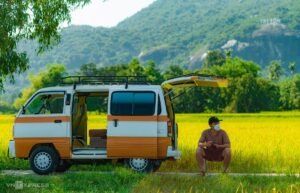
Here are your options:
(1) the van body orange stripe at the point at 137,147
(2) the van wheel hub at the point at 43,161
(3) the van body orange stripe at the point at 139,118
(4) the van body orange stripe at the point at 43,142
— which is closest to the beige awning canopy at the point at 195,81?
(3) the van body orange stripe at the point at 139,118

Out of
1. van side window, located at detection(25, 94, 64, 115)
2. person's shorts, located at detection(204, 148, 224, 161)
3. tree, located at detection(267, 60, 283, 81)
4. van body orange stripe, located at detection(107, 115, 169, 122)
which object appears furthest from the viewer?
tree, located at detection(267, 60, 283, 81)

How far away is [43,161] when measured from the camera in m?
15.3

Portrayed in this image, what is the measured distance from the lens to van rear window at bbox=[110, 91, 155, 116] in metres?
14.7

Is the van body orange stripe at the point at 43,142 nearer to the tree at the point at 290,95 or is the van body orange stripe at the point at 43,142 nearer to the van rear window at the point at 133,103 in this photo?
the van rear window at the point at 133,103

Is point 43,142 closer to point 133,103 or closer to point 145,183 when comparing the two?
point 133,103

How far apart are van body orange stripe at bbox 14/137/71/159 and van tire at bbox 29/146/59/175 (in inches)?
6.3

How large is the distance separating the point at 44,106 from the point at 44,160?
133 centimetres

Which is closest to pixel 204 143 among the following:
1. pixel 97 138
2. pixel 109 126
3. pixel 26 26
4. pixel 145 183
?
pixel 109 126

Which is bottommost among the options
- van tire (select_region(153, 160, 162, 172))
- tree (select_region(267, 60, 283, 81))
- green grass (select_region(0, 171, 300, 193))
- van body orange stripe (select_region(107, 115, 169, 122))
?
green grass (select_region(0, 171, 300, 193))

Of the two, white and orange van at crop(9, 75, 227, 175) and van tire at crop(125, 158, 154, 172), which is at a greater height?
white and orange van at crop(9, 75, 227, 175)

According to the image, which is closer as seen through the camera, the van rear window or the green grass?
the green grass

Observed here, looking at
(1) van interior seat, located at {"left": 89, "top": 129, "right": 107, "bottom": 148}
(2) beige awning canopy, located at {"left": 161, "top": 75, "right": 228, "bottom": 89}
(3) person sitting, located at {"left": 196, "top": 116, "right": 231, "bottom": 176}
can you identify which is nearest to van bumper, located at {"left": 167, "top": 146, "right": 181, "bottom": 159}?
(3) person sitting, located at {"left": 196, "top": 116, "right": 231, "bottom": 176}

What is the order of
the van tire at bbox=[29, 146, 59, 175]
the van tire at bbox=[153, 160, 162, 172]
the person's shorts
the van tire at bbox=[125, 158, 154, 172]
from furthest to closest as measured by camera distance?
the van tire at bbox=[29, 146, 59, 175]
the van tire at bbox=[153, 160, 162, 172]
the van tire at bbox=[125, 158, 154, 172]
the person's shorts

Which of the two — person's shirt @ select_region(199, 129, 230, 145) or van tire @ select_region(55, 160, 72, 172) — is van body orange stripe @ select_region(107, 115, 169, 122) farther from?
van tire @ select_region(55, 160, 72, 172)
